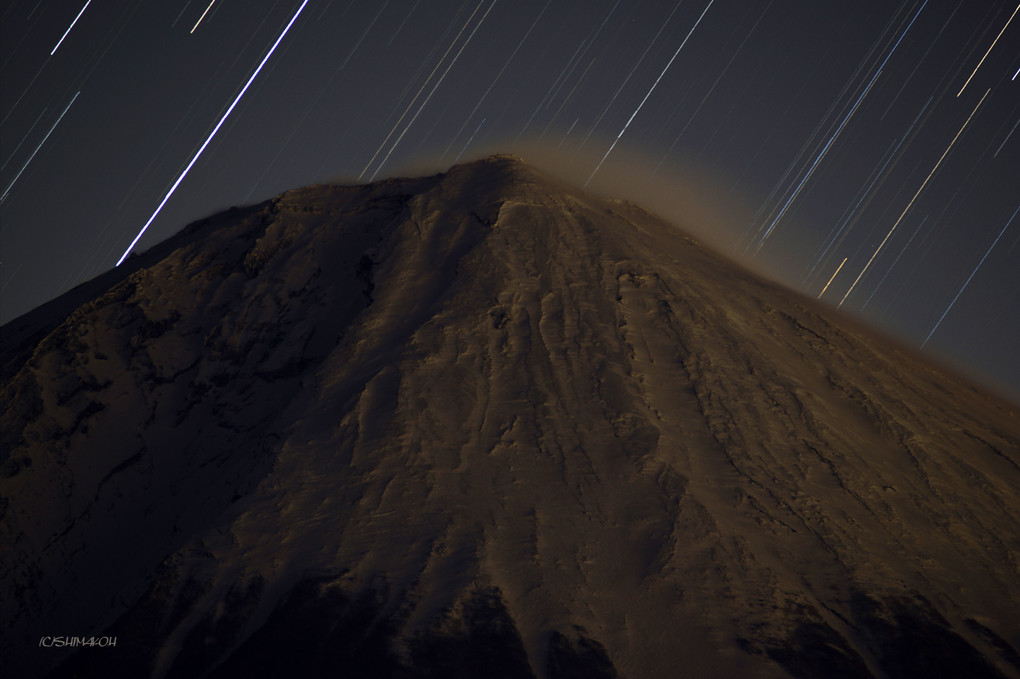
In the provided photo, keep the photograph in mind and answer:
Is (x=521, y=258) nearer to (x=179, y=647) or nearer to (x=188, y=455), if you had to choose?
(x=188, y=455)

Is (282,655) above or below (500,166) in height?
below

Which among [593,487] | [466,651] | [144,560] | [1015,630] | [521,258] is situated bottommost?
[144,560]

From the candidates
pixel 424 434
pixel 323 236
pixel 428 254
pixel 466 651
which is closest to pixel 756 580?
pixel 466 651

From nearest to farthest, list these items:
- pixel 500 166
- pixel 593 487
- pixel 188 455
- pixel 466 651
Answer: pixel 466 651 → pixel 593 487 → pixel 188 455 → pixel 500 166

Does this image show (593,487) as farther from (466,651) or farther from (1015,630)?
(1015,630)

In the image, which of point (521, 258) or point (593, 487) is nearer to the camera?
point (593, 487)

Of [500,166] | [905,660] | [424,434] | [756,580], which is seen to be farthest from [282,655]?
[500,166]

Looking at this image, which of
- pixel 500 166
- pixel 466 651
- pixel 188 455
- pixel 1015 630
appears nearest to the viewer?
pixel 466 651
